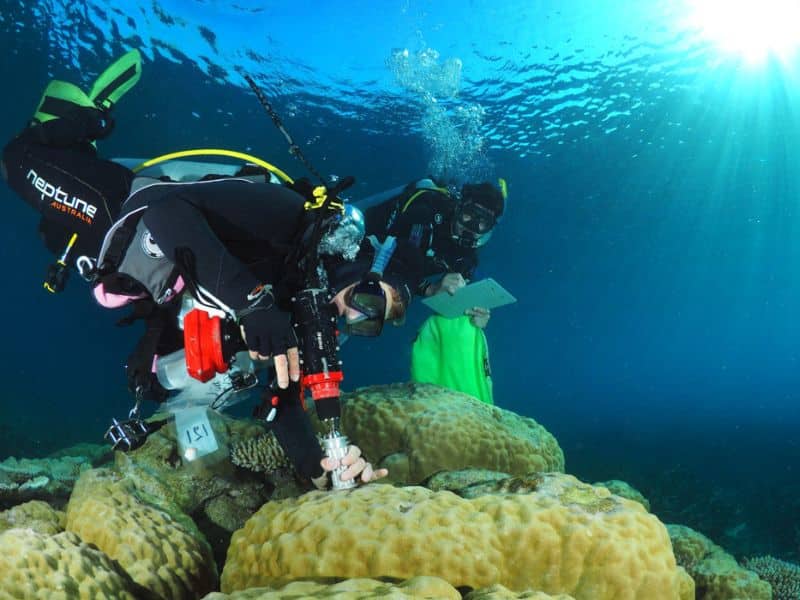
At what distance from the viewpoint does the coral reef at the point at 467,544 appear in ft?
6.85

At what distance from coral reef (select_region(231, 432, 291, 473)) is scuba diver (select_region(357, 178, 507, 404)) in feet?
10.6

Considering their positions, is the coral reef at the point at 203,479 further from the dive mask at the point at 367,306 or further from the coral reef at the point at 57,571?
the dive mask at the point at 367,306

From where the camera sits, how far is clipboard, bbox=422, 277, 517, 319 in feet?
21.7

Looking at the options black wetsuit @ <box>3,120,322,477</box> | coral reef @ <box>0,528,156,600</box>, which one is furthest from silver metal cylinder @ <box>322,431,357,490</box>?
coral reef @ <box>0,528,156,600</box>

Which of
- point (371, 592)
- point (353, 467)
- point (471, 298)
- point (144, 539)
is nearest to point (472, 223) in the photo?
point (471, 298)

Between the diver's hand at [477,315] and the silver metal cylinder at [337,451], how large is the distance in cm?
490

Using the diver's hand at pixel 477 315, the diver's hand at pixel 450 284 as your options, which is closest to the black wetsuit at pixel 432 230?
the diver's hand at pixel 450 284

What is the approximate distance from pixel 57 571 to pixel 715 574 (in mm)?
4216

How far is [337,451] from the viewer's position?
2488 mm

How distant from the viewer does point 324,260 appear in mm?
3178

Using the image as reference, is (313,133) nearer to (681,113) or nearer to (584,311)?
(681,113)

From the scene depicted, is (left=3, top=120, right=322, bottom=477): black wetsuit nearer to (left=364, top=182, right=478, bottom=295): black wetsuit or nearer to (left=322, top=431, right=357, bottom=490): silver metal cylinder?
(left=322, top=431, right=357, bottom=490): silver metal cylinder

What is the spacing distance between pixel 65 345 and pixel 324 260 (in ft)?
363

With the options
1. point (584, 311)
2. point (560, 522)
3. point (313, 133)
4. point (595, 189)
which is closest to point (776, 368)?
point (584, 311)
